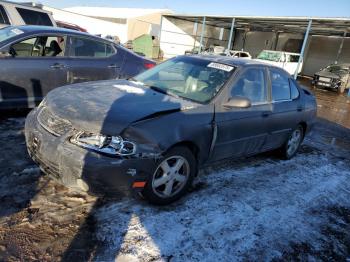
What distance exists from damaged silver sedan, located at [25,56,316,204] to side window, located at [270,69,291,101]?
0.8 inches

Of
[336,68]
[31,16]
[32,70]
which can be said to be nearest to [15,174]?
[32,70]

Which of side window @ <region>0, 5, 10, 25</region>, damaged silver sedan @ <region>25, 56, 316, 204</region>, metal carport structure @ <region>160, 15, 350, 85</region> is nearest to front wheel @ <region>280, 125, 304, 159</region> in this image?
damaged silver sedan @ <region>25, 56, 316, 204</region>

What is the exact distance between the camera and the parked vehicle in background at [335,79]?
20094 mm

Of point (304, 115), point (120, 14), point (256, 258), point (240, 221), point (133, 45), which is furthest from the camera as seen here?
point (120, 14)

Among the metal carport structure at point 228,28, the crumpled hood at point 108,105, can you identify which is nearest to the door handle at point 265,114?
the crumpled hood at point 108,105

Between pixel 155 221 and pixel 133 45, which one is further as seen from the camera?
pixel 133 45

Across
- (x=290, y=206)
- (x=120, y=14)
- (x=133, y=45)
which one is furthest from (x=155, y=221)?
(x=120, y=14)

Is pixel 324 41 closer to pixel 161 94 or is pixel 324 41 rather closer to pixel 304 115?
pixel 304 115

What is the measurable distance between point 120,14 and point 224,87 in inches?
1805

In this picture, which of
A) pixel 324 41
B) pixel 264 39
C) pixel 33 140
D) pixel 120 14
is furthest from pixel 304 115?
pixel 120 14

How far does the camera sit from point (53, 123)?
333cm

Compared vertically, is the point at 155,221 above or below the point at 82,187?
below

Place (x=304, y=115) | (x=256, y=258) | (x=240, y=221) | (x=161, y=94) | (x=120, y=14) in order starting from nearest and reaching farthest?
1. (x=256, y=258)
2. (x=240, y=221)
3. (x=161, y=94)
4. (x=304, y=115)
5. (x=120, y=14)

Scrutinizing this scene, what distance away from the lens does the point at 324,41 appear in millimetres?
29219
